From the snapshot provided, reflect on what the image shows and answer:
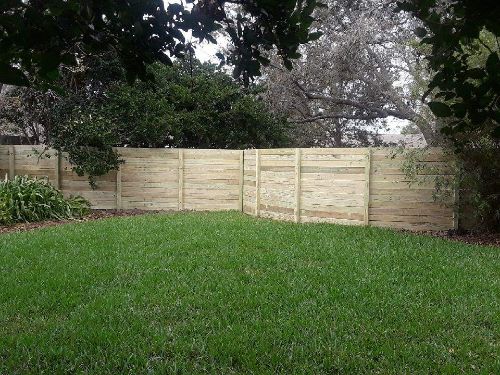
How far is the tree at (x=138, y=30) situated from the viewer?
201cm

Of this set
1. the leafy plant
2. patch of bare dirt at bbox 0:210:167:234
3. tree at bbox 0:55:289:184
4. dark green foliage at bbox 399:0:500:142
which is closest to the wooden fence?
the leafy plant

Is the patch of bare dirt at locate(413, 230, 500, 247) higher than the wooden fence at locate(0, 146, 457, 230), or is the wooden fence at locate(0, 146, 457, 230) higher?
the wooden fence at locate(0, 146, 457, 230)

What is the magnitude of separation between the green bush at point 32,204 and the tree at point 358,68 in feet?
22.2

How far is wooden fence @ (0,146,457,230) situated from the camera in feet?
34.0

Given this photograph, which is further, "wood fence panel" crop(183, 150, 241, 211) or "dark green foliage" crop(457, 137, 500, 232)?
"wood fence panel" crop(183, 150, 241, 211)

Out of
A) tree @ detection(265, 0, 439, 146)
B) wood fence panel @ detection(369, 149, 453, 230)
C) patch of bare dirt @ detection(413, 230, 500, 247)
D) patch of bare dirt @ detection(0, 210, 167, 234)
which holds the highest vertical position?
tree @ detection(265, 0, 439, 146)

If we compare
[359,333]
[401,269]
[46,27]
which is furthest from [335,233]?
[46,27]

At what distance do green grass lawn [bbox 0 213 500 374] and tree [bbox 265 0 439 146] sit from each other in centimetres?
695

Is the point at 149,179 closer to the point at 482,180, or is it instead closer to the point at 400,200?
the point at 400,200

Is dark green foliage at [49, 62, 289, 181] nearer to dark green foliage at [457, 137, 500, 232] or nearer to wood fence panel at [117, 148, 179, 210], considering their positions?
wood fence panel at [117, 148, 179, 210]

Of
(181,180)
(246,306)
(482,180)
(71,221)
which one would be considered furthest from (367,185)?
(71,221)

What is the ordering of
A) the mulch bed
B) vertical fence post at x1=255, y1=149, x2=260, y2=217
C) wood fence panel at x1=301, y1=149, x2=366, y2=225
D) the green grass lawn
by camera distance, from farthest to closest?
vertical fence post at x1=255, y1=149, x2=260, y2=217
wood fence panel at x1=301, y1=149, x2=366, y2=225
the mulch bed
the green grass lawn

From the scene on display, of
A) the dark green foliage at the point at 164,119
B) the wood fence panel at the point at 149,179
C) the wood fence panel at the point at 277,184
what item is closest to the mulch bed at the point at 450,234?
the wood fence panel at the point at 149,179

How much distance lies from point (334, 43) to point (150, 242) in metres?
8.99
